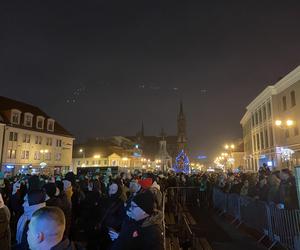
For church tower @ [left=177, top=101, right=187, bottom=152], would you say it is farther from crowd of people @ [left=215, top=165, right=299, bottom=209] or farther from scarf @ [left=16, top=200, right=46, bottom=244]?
scarf @ [left=16, top=200, right=46, bottom=244]

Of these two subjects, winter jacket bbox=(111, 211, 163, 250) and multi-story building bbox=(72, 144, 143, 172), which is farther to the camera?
multi-story building bbox=(72, 144, 143, 172)

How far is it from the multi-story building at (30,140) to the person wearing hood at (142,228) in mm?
43158

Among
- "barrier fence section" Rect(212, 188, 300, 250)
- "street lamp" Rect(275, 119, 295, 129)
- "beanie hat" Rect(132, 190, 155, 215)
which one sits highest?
"street lamp" Rect(275, 119, 295, 129)

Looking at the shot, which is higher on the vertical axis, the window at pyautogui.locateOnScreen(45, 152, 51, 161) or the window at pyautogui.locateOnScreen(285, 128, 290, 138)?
the window at pyautogui.locateOnScreen(285, 128, 290, 138)

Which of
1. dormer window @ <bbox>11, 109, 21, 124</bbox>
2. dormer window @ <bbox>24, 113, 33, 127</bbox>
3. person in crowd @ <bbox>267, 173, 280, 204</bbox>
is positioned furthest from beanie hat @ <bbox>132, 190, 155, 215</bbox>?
dormer window @ <bbox>24, 113, 33, 127</bbox>

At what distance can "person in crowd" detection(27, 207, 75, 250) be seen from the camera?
260 cm

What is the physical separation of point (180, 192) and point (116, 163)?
2273 inches

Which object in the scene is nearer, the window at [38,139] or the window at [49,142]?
the window at [38,139]

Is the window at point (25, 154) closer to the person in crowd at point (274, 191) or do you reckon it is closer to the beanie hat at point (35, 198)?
the person in crowd at point (274, 191)

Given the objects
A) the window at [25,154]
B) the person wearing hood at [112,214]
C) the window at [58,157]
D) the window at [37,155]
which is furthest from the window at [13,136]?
the person wearing hood at [112,214]

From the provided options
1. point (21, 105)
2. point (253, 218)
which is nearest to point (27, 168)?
point (21, 105)

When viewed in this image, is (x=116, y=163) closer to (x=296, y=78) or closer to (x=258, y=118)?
(x=258, y=118)

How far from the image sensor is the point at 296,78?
3155 cm

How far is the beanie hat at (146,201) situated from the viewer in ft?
12.6
